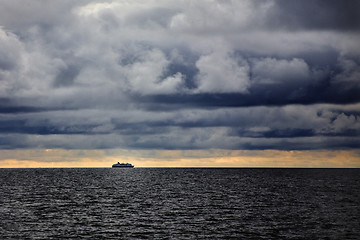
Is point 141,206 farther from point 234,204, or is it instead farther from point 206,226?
point 206,226

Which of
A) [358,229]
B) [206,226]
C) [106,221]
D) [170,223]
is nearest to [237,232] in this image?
[206,226]

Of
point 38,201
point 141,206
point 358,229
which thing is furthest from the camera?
point 38,201

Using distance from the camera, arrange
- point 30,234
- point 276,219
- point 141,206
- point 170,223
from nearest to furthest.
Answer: point 30,234, point 170,223, point 276,219, point 141,206

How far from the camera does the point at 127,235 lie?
55188 millimetres

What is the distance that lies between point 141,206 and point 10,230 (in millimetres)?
33568

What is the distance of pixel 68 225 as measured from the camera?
61.8m

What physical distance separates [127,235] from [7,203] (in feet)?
152

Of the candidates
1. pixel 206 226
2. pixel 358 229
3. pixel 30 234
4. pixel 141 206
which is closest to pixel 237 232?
pixel 206 226

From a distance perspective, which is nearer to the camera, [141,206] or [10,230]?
[10,230]

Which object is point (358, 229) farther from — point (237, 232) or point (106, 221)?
point (106, 221)

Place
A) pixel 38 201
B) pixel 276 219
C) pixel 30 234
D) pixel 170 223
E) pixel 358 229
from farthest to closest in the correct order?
pixel 38 201 → pixel 276 219 → pixel 170 223 → pixel 358 229 → pixel 30 234

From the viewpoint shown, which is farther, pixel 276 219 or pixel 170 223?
pixel 276 219

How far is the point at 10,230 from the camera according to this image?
5694 cm

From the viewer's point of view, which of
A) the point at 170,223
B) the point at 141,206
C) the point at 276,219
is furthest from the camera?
the point at 141,206
